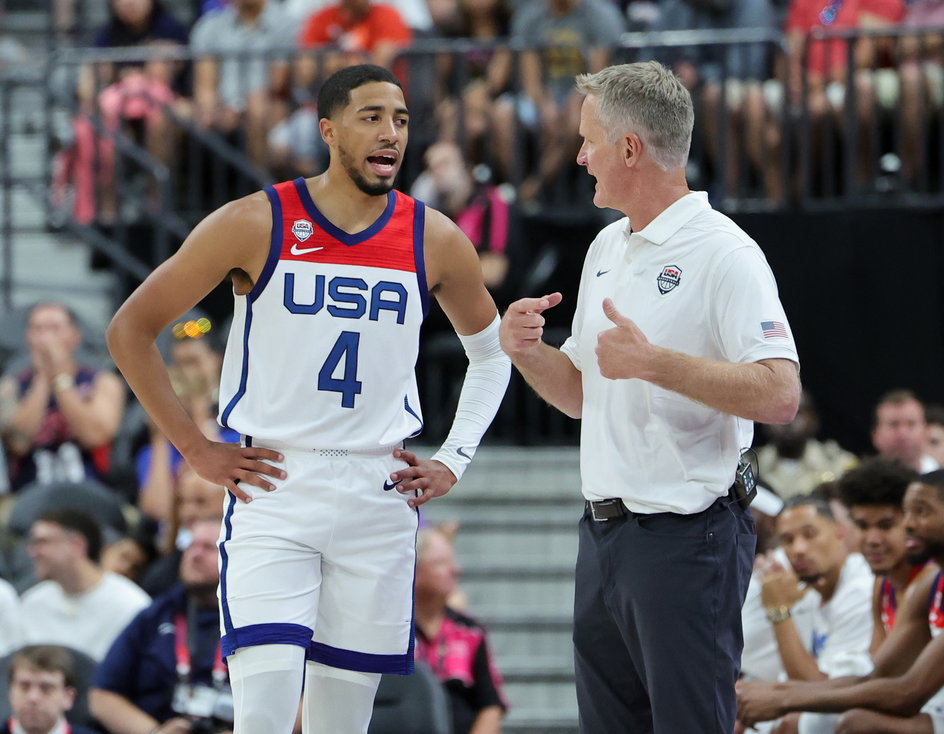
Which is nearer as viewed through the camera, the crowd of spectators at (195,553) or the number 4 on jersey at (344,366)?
the number 4 on jersey at (344,366)

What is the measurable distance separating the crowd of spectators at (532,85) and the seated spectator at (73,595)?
3898 millimetres

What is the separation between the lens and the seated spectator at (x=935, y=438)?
338 inches

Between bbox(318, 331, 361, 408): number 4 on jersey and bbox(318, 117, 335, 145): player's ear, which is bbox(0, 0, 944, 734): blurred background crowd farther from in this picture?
bbox(318, 117, 335, 145): player's ear

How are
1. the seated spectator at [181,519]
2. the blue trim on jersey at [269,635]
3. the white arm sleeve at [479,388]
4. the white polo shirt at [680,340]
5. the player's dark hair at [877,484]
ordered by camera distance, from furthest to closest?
the seated spectator at [181,519], the player's dark hair at [877,484], the white arm sleeve at [479,388], the blue trim on jersey at [269,635], the white polo shirt at [680,340]

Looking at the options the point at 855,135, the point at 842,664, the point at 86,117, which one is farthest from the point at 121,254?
the point at 842,664

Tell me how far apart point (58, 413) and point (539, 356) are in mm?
5594

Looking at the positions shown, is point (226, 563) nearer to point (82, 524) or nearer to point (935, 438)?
point (82, 524)

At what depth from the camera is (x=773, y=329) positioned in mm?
3971

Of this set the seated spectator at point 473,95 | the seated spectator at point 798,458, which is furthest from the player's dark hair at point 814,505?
the seated spectator at point 473,95


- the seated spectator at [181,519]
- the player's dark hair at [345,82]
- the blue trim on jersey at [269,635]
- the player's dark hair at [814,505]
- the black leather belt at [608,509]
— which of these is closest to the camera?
the black leather belt at [608,509]

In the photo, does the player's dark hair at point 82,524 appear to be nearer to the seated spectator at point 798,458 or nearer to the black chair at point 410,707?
the black chair at point 410,707

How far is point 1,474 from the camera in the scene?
9.31m

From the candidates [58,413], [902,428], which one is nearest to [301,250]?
[902,428]

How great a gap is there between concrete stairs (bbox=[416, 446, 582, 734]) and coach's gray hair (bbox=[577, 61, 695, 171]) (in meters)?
4.80
